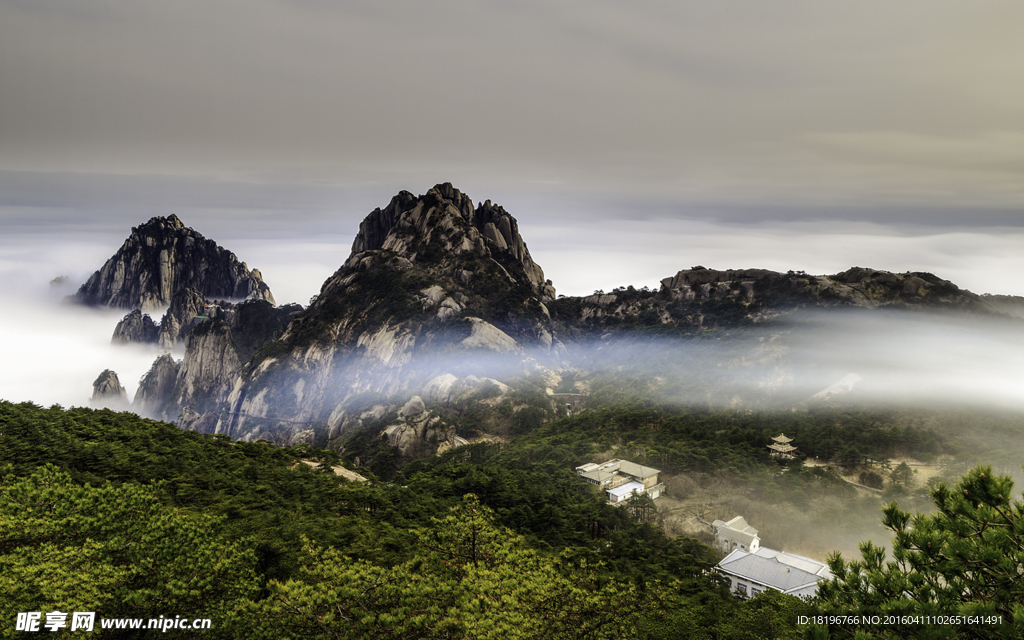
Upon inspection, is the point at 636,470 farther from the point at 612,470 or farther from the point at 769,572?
the point at 769,572

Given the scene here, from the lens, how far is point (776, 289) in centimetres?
13075

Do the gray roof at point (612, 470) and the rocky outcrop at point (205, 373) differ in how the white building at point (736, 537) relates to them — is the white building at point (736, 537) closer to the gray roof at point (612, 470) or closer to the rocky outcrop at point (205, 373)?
the gray roof at point (612, 470)

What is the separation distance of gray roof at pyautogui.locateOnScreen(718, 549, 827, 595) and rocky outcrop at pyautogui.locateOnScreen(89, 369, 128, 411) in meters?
195

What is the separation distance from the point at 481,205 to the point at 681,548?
15710 cm

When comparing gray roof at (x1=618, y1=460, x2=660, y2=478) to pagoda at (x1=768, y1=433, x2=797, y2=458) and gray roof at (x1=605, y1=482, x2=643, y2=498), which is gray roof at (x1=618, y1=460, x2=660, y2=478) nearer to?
gray roof at (x1=605, y1=482, x2=643, y2=498)

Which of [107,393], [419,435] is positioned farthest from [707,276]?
[107,393]

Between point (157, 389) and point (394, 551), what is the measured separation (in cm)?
18484

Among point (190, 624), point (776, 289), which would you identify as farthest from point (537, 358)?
point (190, 624)

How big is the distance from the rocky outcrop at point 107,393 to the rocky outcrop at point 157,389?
4897 mm

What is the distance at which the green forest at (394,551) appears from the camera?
10.4 metres

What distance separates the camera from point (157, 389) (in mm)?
171000

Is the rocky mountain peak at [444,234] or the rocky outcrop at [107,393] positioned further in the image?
the rocky outcrop at [107,393]

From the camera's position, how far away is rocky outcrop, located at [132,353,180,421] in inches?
6722

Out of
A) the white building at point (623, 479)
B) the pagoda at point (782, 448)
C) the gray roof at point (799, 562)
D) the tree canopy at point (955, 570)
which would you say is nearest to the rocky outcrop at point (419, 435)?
the white building at point (623, 479)
